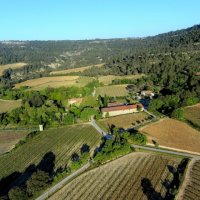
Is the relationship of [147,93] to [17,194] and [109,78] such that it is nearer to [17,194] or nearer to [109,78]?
[109,78]

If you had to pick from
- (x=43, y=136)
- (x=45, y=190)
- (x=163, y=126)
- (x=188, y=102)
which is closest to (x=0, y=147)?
(x=43, y=136)

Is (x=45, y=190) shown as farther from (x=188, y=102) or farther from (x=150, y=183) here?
(x=188, y=102)

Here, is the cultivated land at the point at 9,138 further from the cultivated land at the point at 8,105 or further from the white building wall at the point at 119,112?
the cultivated land at the point at 8,105

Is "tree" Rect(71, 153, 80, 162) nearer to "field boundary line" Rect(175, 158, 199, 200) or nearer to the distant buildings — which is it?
"field boundary line" Rect(175, 158, 199, 200)

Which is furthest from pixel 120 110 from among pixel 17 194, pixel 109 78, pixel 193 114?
pixel 109 78

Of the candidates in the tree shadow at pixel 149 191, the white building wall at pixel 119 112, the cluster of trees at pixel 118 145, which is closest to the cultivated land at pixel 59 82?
the white building wall at pixel 119 112

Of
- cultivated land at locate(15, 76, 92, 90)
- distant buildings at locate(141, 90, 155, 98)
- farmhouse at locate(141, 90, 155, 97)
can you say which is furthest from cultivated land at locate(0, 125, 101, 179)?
cultivated land at locate(15, 76, 92, 90)
